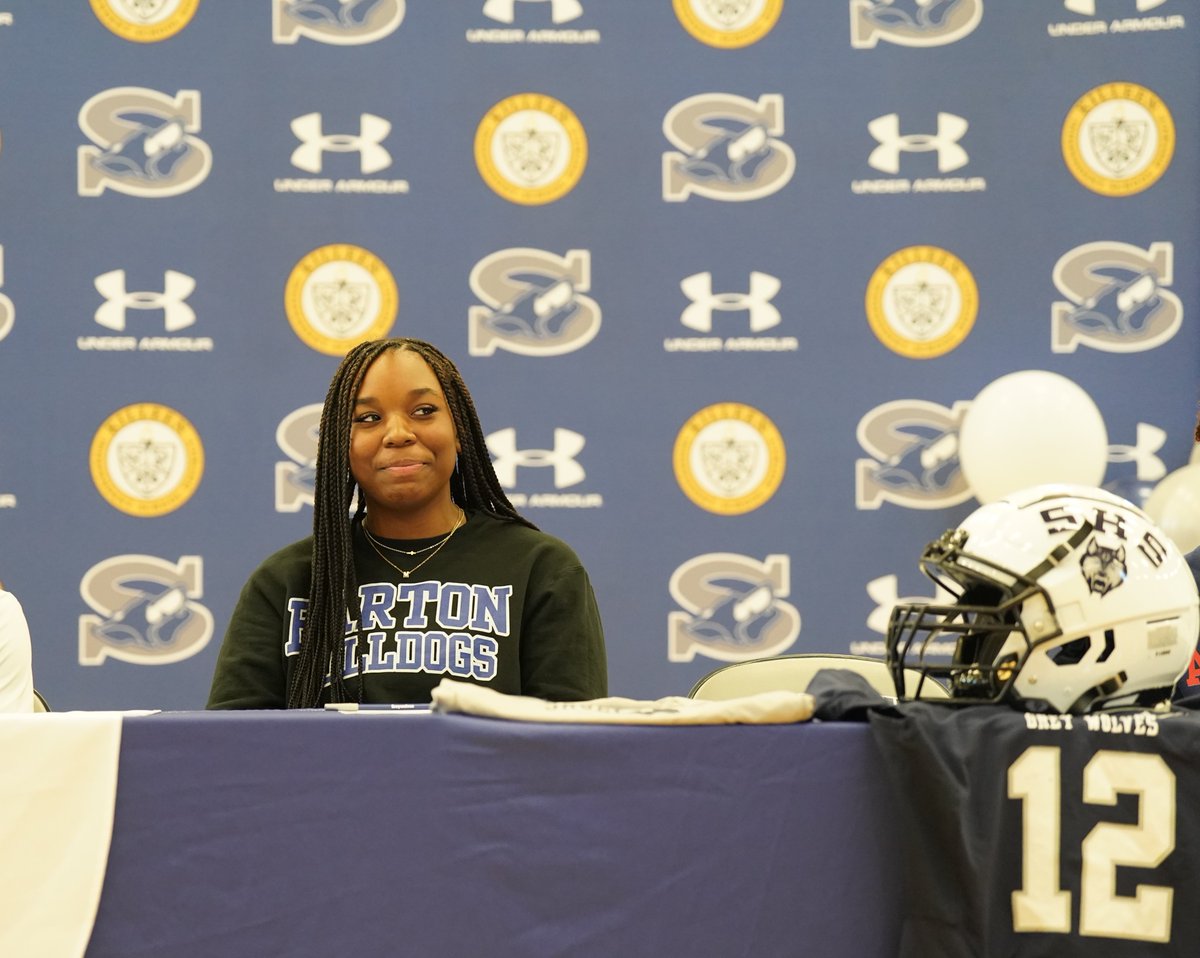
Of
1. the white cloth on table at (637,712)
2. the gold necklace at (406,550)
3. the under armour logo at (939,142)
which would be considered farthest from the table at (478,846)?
the under armour logo at (939,142)

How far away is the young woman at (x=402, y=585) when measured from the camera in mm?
1703

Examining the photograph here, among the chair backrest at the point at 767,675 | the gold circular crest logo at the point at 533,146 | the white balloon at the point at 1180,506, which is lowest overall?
the chair backrest at the point at 767,675

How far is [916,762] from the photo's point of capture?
3.60ft

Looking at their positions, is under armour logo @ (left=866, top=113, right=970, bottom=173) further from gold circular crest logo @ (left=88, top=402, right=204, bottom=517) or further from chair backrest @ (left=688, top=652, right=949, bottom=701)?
gold circular crest logo @ (left=88, top=402, right=204, bottom=517)

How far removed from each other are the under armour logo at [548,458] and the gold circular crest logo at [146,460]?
0.88 metres

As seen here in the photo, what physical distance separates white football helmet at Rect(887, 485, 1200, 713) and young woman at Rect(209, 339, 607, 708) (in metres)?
0.61

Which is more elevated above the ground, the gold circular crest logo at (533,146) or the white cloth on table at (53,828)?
the gold circular crest logo at (533,146)

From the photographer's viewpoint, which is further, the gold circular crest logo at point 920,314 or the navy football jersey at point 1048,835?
the gold circular crest logo at point 920,314

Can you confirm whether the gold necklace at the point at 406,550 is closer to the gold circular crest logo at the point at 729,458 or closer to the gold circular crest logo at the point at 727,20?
the gold circular crest logo at the point at 729,458

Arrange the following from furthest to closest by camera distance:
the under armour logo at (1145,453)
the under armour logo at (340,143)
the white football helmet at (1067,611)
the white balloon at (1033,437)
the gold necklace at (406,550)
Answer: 1. the under armour logo at (340,143)
2. the under armour logo at (1145,453)
3. the white balloon at (1033,437)
4. the gold necklace at (406,550)
5. the white football helmet at (1067,611)

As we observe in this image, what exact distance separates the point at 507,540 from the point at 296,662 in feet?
1.16

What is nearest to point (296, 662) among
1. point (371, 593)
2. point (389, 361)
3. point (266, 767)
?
point (371, 593)

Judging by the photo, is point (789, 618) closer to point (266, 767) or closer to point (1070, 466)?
point (1070, 466)

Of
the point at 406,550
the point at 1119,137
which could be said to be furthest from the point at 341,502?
the point at 1119,137
